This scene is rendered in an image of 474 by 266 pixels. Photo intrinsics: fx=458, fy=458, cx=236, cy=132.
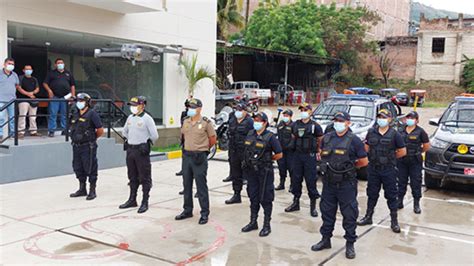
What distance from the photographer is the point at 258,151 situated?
6074mm

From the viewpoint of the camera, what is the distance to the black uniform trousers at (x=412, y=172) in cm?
736

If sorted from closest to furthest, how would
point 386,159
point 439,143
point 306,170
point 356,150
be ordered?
point 356,150 → point 386,159 → point 306,170 → point 439,143

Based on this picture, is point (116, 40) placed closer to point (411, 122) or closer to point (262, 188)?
point (262, 188)

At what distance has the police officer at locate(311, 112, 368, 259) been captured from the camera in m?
5.26

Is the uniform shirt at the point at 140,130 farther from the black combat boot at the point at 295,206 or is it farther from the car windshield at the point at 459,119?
the car windshield at the point at 459,119

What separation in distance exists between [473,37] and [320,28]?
536 inches

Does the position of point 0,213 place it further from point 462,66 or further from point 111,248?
point 462,66

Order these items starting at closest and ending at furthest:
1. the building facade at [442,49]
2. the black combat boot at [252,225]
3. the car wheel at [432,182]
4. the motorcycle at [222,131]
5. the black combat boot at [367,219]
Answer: the black combat boot at [252,225] → the black combat boot at [367,219] → the car wheel at [432,182] → the motorcycle at [222,131] → the building facade at [442,49]

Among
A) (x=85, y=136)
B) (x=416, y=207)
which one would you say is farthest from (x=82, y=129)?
(x=416, y=207)

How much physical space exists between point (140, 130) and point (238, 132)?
5.87ft

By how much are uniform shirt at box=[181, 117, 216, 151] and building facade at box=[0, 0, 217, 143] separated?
5.45 metres

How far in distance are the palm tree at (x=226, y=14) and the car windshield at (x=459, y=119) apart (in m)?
22.0

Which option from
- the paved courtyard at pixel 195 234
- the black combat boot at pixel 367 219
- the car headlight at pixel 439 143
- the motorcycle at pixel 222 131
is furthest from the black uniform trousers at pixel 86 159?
the car headlight at pixel 439 143

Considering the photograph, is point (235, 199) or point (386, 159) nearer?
point (386, 159)
